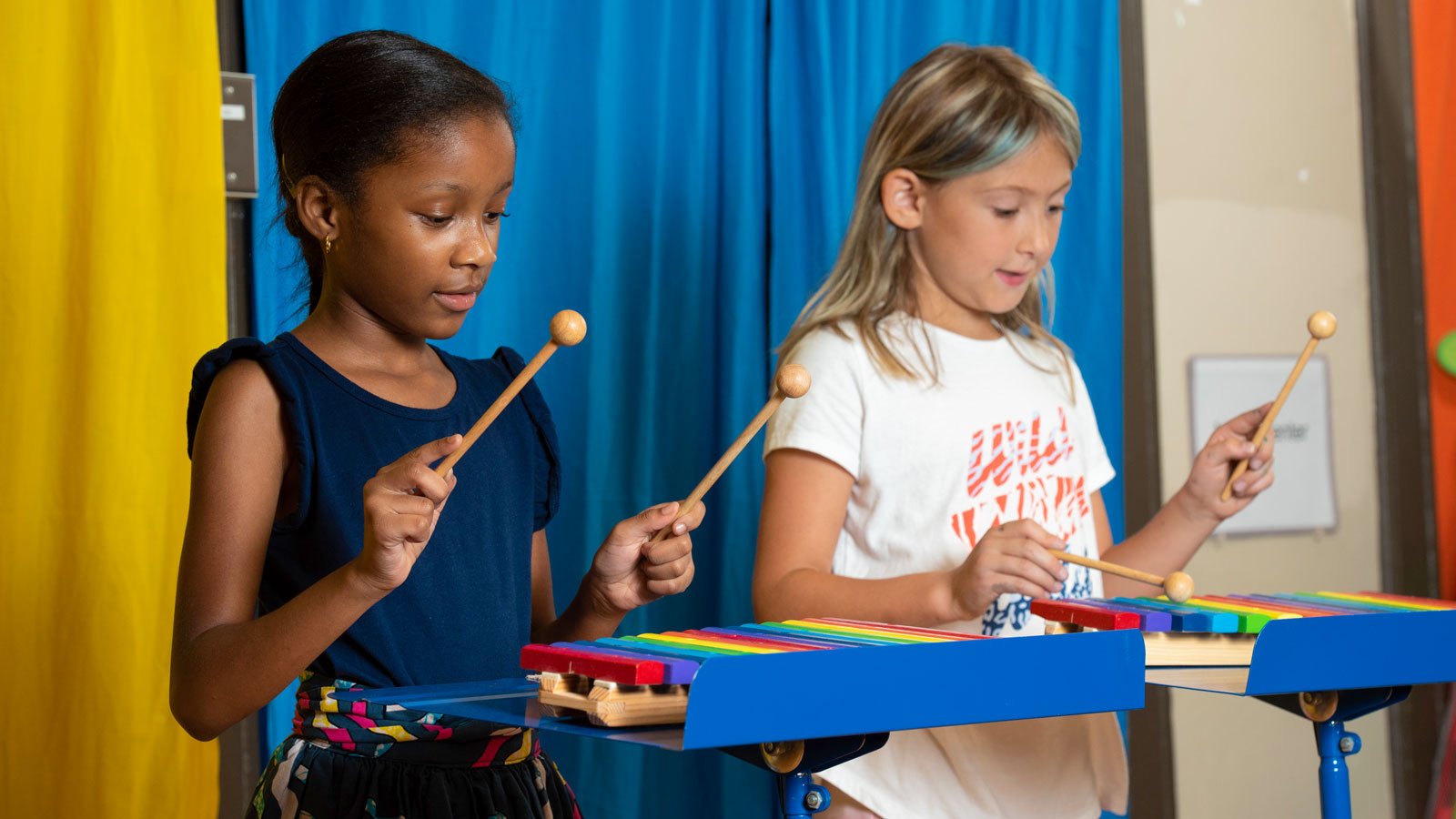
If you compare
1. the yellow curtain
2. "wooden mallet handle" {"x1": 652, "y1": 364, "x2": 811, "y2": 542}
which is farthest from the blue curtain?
"wooden mallet handle" {"x1": 652, "y1": 364, "x2": 811, "y2": 542}

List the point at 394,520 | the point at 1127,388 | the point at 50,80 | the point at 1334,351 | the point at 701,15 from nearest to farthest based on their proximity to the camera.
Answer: the point at 394,520 → the point at 50,80 → the point at 701,15 → the point at 1127,388 → the point at 1334,351

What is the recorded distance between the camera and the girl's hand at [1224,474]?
180 cm

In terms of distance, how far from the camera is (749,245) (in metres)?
2.43

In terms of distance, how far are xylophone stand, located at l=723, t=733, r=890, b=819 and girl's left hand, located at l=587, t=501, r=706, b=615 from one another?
0.25 m

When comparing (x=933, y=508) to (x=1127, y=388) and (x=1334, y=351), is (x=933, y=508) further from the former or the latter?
(x=1334, y=351)

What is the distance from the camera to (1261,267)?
9.93ft

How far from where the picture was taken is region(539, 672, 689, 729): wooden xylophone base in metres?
1.06

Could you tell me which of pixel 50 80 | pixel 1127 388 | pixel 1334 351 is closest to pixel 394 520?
pixel 50 80

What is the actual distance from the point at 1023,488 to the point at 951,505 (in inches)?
4.0

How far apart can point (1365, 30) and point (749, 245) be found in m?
1.55

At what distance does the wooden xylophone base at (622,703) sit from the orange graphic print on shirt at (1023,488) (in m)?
0.70

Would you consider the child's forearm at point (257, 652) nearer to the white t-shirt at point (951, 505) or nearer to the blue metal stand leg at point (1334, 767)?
the white t-shirt at point (951, 505)

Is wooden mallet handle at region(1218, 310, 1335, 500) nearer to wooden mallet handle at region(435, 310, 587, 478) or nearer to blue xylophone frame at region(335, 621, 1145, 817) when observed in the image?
blue xylophone frame at region(335, 621, 1145, 817)

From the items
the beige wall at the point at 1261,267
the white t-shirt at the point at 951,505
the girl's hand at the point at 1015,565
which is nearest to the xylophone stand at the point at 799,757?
the girl's hand at the point at 1015,565
